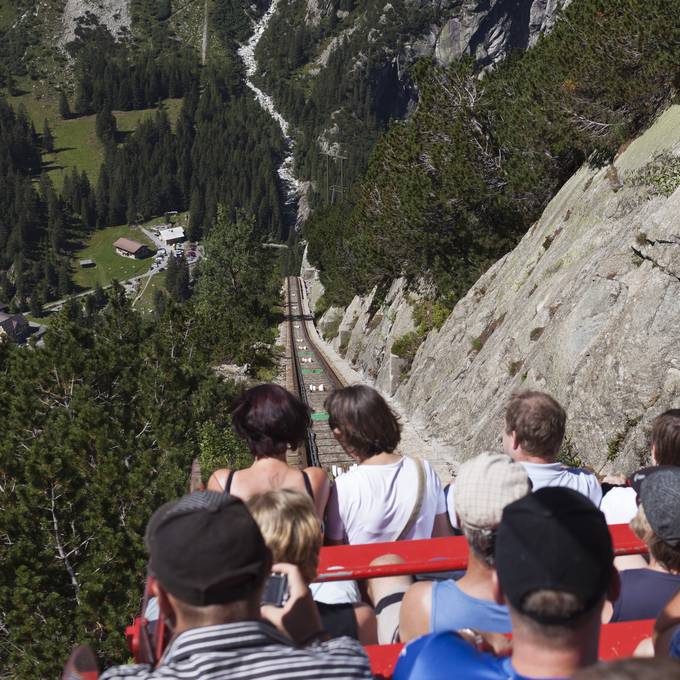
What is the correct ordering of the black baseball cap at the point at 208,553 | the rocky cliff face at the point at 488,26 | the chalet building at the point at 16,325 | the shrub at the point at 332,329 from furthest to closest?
the rocky cliff face at the point at 488,26
the chalet building at the point at 16,325
the shrub at the point at 332,329
the black baseball cap at the point at 208,553

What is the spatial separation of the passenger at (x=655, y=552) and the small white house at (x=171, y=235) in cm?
18792

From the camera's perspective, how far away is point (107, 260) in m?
179

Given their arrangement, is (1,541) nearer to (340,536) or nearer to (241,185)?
(340,536)

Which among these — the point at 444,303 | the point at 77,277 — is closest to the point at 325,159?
the point at 77,277

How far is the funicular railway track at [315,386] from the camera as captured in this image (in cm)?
1659

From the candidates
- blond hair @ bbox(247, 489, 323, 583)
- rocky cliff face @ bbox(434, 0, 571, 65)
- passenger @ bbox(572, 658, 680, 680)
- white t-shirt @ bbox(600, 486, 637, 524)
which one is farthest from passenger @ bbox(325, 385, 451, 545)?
rocky cliff face @ bbox(434, 0, 571, 65)

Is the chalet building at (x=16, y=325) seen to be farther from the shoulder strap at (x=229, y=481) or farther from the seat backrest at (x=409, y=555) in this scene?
the seat backrest at (x=409, y=555)

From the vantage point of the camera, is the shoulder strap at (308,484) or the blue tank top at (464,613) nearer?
the blue tank top at (464,613)

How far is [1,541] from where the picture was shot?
56.6ft

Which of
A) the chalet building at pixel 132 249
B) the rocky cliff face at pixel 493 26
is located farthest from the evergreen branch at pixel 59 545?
the rocky cliff face at pixel 493 26

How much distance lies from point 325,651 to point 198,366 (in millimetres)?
24935

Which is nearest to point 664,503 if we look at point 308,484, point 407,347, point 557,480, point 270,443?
point 557,480

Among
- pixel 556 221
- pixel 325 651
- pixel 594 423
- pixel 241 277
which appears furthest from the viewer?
pixel 241 277

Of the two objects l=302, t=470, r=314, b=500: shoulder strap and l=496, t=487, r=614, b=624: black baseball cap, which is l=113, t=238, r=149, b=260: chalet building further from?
l=496, t=487, r=614, b=624: black baseball cap
